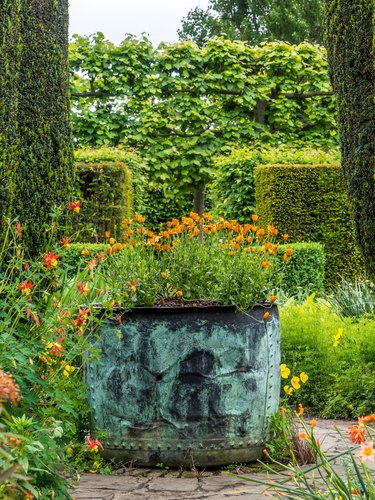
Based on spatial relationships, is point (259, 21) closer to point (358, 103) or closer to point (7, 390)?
point (358, 103)

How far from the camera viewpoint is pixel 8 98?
4367mm

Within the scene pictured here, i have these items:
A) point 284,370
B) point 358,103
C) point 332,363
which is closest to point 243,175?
point 358,103

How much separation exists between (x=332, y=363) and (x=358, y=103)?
2045 millimetres

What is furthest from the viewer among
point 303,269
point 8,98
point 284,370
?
point 303,269

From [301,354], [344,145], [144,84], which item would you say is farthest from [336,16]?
[144,84]

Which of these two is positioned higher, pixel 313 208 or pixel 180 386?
pixel 313 208

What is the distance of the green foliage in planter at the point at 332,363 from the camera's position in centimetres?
564

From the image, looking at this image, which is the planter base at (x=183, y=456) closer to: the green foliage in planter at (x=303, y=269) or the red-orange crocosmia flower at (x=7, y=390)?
the red-orange crocosmia flower at (x=7, y=390)

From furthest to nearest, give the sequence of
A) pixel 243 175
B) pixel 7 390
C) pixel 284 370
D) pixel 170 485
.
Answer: pixel 243 175
pixel 284 370
pixel 170 485
pixel 7 390

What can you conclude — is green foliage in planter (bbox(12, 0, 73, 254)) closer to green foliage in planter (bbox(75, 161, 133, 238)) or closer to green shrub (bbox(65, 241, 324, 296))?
green shrub (bbox(65, 241, 324, 296))

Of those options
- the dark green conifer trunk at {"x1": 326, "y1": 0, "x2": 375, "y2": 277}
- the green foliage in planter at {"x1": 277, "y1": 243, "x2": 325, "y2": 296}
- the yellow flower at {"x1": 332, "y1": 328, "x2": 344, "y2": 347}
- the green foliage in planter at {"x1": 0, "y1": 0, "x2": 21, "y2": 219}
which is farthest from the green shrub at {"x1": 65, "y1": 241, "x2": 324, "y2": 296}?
the green foliage in planter at {"x1": 0, "y1": 0, "x2": 21, "y2": 219}

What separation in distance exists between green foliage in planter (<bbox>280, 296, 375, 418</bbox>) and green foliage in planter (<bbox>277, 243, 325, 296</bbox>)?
333cm

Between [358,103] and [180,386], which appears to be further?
[358,103]

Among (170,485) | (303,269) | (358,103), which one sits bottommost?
(170,485)
